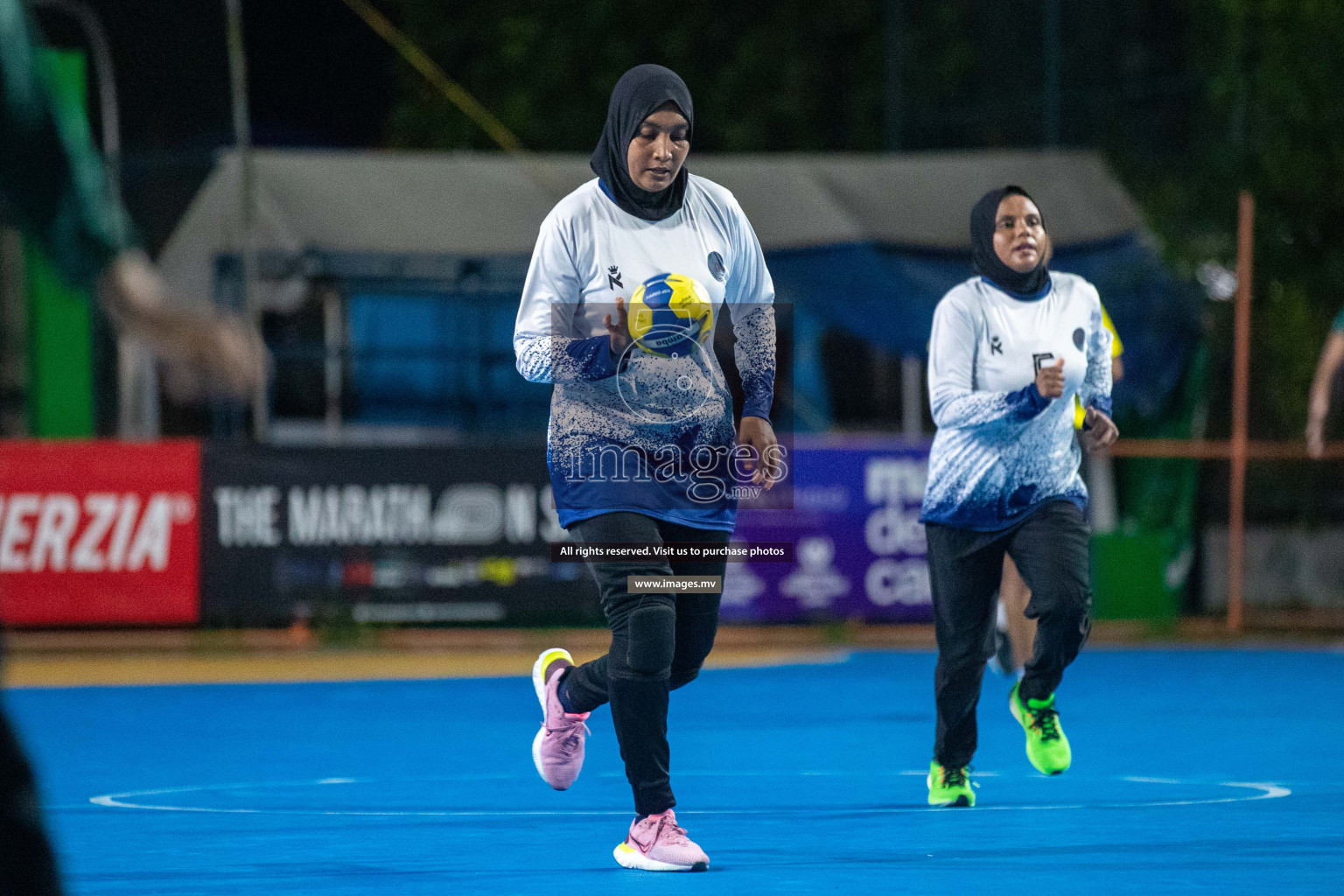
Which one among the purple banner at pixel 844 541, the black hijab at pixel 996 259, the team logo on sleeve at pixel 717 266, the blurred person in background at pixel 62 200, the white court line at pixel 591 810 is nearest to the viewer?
the blurred person in background at pixel 62 200

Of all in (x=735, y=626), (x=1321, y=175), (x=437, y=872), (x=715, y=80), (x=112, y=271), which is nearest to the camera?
(x=112, y=271)

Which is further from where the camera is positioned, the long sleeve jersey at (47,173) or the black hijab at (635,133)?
the black hijab at (635,133)

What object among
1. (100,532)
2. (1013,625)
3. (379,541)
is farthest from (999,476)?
(100,532)

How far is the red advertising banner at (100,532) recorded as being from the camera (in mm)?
16594

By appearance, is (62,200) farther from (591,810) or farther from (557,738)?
(591,810)

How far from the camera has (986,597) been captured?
811 centimetres

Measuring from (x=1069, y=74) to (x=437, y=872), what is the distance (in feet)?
57.2

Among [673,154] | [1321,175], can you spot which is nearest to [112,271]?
[673,154]

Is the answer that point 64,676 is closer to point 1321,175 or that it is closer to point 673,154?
point 673,154

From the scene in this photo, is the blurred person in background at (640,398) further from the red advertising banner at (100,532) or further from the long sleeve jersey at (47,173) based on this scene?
the red advertising banner at (100,532)

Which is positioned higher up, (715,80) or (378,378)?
(715,80)

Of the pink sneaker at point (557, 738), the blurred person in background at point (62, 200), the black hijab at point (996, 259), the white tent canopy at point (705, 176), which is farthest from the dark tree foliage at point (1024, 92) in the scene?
the blurred person in background at point (62, 200)

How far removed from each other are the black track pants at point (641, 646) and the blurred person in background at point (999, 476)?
5.05ft

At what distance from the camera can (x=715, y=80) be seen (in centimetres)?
3031
